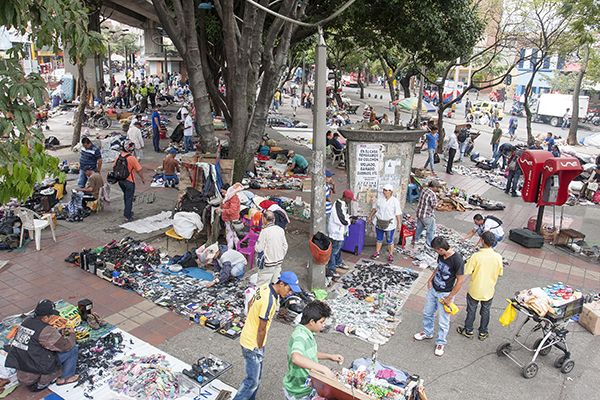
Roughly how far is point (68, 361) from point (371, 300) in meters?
4.53

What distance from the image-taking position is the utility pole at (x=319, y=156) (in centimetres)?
834

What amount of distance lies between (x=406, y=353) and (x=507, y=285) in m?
3.45

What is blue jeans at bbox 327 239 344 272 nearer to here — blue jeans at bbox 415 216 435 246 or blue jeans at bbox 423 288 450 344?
blue jeans at bbox 415 216 435 246

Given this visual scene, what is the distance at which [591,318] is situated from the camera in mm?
7848

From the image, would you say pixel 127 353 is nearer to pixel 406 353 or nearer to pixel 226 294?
pixel 226 294

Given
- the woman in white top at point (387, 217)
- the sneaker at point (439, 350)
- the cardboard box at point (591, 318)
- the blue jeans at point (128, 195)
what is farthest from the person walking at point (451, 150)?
the sneaker at point (439, 350)

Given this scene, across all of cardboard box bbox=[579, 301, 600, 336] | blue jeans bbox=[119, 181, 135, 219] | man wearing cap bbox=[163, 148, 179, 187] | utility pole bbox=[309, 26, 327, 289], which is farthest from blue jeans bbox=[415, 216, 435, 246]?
man wearing cap bbox=[163, 148, 179, 187]

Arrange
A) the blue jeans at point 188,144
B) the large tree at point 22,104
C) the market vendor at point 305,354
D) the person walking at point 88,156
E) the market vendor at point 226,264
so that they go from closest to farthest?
1. the market vendor at point 305,354
2. the large tree at point 22,104
3. the market vendor at point 226,264
4. the person walking at point 88,156
5. the blue jeans at point 188,144

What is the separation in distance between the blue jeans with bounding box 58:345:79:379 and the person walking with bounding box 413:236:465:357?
453 cm

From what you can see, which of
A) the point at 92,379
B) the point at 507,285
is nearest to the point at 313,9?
the point at 507,285

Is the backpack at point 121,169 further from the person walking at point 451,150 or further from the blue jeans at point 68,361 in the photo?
the person walking at point 451,150

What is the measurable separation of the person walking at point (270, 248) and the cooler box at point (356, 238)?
2.63 m

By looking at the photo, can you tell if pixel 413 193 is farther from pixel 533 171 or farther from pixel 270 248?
pixel 270 248

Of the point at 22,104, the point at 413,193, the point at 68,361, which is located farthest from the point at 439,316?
the point at 413,193
